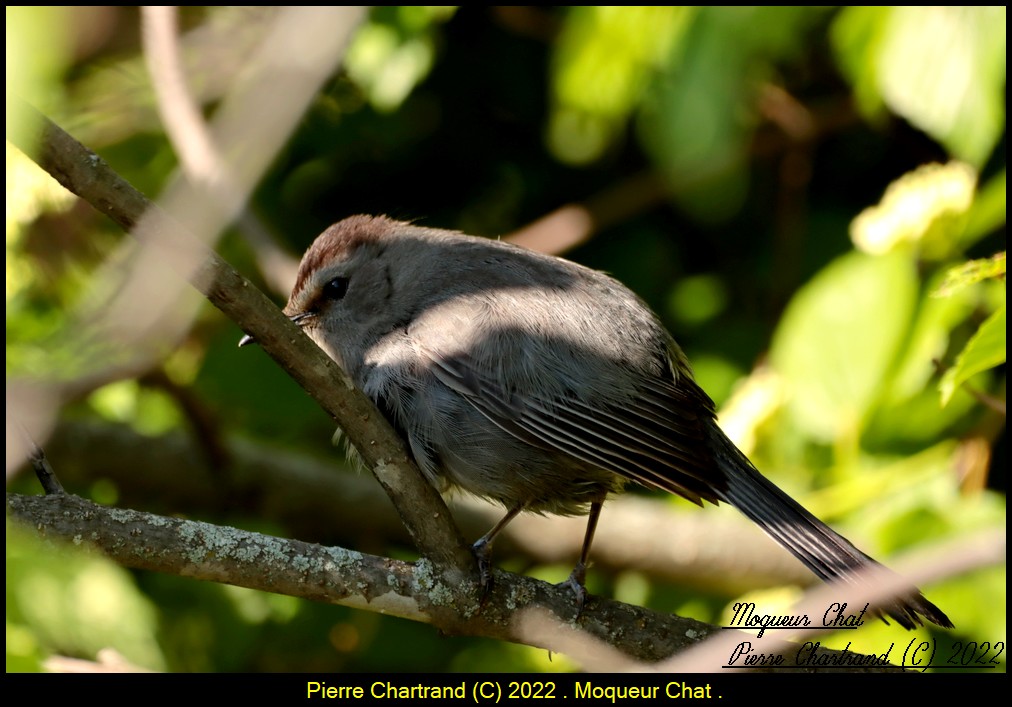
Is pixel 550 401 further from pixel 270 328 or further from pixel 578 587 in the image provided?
pixel 270 328

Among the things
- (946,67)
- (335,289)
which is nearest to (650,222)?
(946,67)

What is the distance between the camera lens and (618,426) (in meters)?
3.13

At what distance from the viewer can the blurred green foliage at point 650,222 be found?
11.5 ft

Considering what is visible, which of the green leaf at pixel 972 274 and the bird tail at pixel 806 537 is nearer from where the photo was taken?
the green leaf at pixel 972 274

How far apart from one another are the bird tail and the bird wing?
78 mm

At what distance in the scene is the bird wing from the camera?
303cm

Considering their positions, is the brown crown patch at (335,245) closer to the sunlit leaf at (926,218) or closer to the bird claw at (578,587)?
the bird claw at (578,587)

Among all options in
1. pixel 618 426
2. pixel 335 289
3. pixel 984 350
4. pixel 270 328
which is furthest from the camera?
pixel 335 289

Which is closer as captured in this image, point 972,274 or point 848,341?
point 972,274

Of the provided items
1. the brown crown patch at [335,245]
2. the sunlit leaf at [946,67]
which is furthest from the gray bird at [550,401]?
the sunlit leaf at [946,67]

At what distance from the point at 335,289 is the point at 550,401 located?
1045 millimetres

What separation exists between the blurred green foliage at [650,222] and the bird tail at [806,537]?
47 cm

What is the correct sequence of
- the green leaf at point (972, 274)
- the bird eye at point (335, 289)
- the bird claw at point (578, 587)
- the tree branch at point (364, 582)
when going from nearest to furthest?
the green leaf at point (972, 274)
the tree branch at point (364, 582)
the bird claw at point (578, 587)
the bird eye at point (335, 289)
